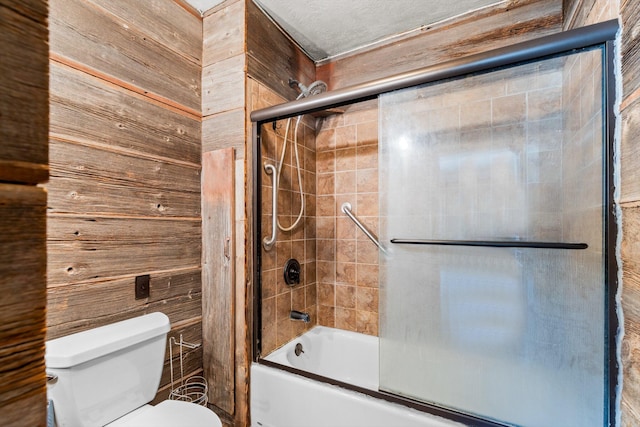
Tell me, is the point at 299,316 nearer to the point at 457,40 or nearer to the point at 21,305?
the point at 21,305

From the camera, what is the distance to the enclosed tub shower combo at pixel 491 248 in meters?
0.94

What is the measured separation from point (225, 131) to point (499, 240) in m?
1.39

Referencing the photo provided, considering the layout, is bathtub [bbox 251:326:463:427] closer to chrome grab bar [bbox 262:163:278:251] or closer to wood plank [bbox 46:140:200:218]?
chrome grab bar [bbox 262:163:278:251]

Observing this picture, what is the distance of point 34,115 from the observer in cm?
26

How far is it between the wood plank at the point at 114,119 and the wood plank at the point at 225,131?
0.21ft

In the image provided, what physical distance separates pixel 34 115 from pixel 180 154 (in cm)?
138

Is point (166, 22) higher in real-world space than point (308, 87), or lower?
higher

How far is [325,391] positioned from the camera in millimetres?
1311

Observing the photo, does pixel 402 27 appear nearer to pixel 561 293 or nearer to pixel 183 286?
pixel 561 293

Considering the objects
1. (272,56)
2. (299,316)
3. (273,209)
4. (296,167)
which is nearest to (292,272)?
(299,316)

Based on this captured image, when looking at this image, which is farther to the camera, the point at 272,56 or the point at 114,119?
the point at 272,56

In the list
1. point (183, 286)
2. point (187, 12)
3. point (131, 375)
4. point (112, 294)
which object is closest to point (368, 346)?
point (183, 286)

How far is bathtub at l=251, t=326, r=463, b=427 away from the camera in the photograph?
1.20 meters

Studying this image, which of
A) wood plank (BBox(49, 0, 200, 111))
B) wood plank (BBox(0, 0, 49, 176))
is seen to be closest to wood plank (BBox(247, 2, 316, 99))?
wood plank (BBox(49, 0, 200, 111))
